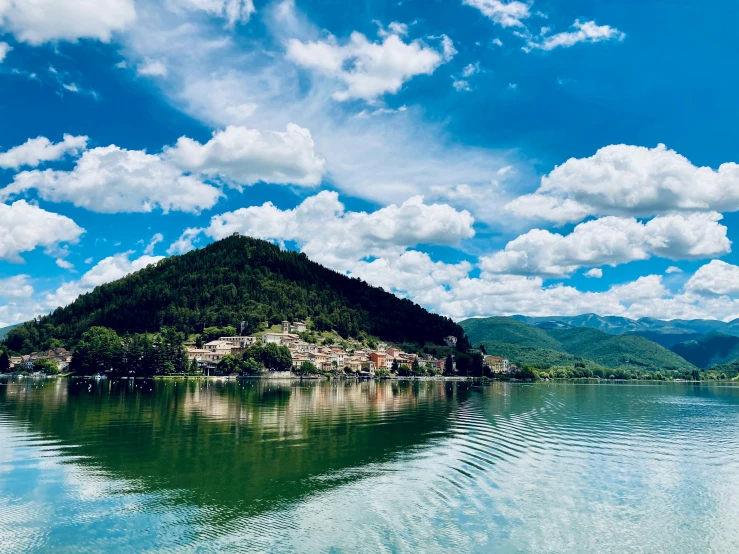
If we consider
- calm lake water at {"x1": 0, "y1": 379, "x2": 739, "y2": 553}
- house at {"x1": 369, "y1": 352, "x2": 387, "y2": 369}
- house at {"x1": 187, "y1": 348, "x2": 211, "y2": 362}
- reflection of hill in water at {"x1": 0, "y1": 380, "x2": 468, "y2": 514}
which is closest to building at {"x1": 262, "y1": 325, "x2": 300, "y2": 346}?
→ house at {"x1": 187, "y1": 348, "x2": 211, "y2": 362}

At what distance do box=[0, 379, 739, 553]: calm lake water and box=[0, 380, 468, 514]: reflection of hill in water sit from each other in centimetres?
17

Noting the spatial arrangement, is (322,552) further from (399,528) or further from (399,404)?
(399,404)

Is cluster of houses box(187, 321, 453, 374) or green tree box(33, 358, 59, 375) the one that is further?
cluster of houses box(187, 321, 453, 374)

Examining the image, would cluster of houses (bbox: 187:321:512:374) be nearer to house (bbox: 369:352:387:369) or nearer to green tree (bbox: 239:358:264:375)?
house (bbox: 369:352:387:369)

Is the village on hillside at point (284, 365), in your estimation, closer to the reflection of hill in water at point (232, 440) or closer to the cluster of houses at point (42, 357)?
the cluster of houses at point (42, 357)

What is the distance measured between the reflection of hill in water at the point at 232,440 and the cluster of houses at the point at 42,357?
10983 centimetres

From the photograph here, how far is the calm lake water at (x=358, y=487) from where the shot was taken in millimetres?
19266

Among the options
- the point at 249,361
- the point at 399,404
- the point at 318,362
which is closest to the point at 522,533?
the point at 399,404

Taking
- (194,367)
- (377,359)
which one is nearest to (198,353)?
(194,367)

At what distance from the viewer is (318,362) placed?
6993 inches

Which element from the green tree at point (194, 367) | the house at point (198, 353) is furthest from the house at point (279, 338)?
the green tree at point (194, 367)

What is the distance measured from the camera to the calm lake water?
19.3 metres

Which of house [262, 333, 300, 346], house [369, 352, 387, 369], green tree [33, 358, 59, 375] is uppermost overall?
house [262, 333, 300, 346]

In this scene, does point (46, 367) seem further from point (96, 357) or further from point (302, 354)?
point (302, 354)
